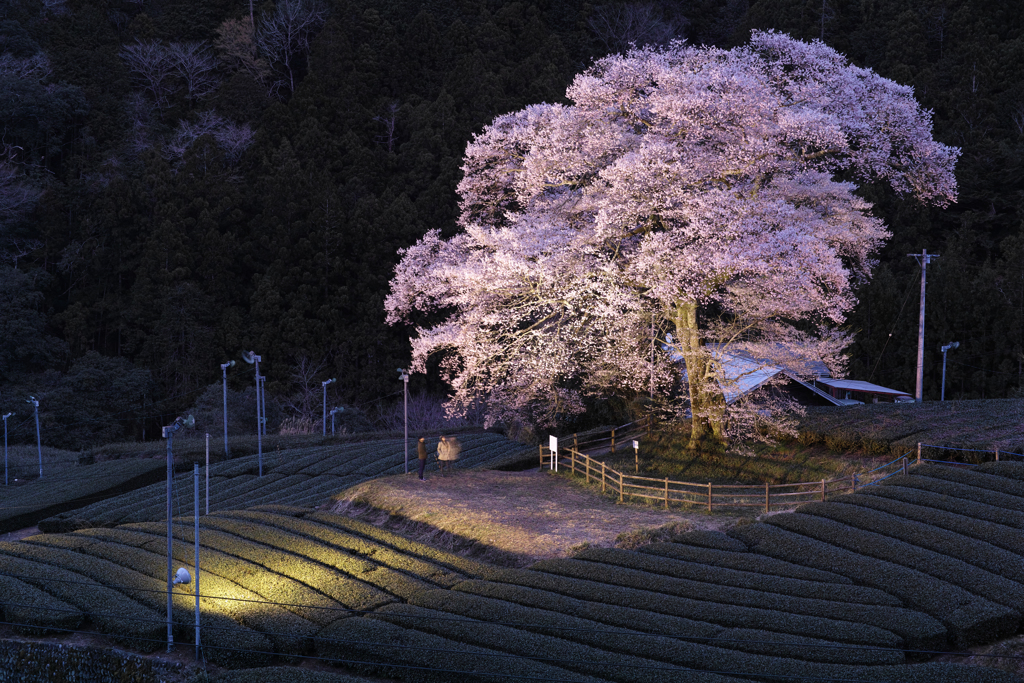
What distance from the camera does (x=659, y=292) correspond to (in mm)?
27453

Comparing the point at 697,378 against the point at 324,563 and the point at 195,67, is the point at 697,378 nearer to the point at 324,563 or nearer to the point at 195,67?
the point at 324,563

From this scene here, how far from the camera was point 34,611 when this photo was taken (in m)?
20.8

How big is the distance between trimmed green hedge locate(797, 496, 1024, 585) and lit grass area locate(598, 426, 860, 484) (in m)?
4.24

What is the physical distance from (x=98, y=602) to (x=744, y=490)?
1758 cm

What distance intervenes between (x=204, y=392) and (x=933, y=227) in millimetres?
54010

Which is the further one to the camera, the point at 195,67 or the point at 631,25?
the point at 631,25

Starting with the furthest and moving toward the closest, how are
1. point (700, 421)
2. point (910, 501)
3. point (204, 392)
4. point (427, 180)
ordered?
1. point (427, 180)
2. point (204, 392)
3. point (700, 421)
4. point (910, 501)

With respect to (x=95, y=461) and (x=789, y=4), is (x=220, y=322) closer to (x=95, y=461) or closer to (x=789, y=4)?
(x=95, y=461)

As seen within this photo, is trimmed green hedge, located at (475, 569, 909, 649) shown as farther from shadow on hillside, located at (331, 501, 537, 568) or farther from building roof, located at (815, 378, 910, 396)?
building roof, located at (815, 378, 910, 396)

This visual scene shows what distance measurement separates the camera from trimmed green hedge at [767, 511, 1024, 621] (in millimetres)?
18031

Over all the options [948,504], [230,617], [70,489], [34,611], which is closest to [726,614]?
[948,504]

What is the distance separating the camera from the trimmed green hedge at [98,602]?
19.7 m

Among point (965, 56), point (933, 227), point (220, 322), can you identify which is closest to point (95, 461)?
point (220, 322)

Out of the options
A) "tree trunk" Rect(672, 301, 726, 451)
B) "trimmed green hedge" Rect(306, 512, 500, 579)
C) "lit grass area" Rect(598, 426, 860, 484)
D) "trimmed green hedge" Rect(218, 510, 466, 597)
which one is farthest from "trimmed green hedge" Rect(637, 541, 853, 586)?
"tree trunk" Rect(672, 301, 726, 451)
